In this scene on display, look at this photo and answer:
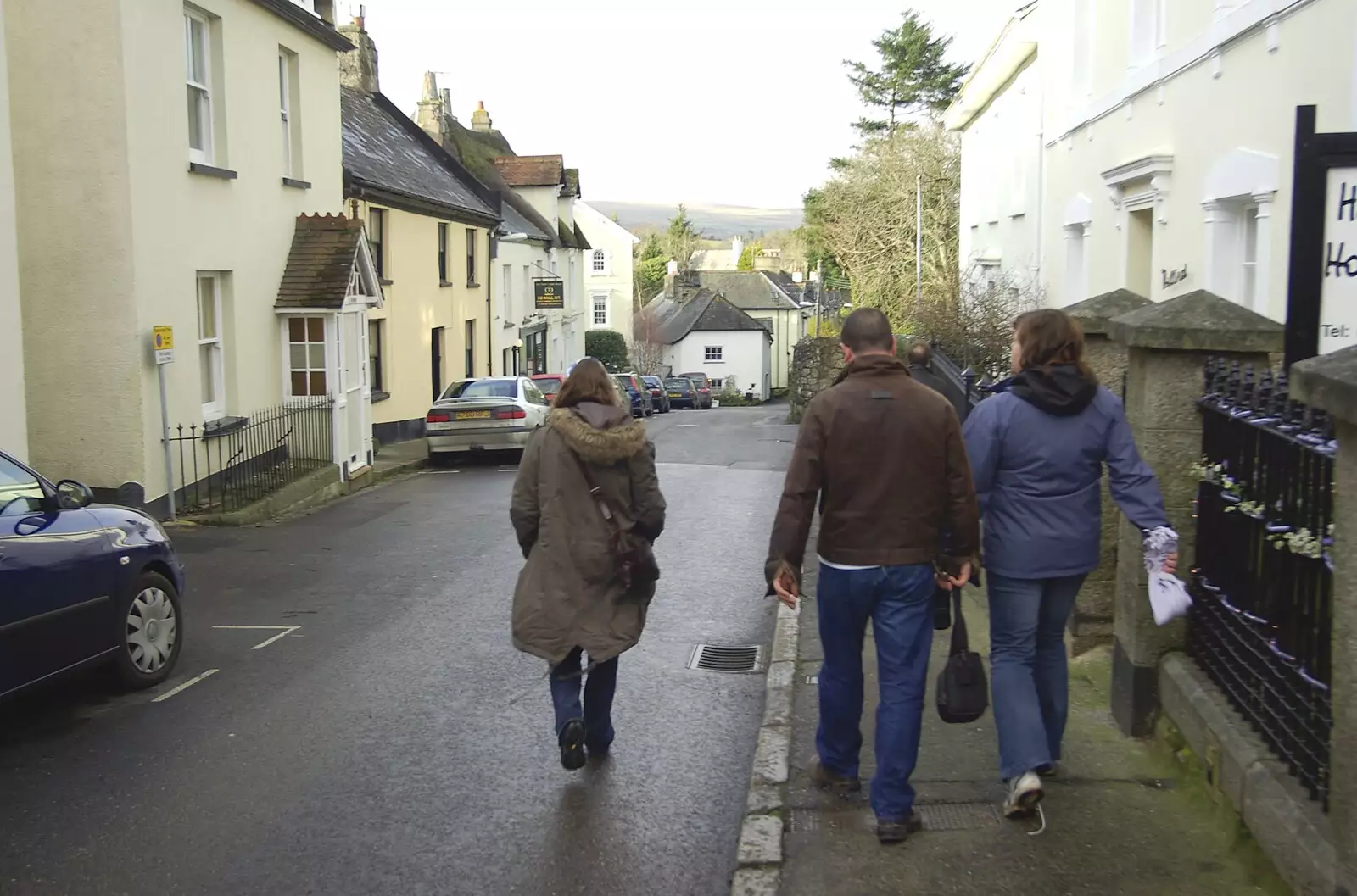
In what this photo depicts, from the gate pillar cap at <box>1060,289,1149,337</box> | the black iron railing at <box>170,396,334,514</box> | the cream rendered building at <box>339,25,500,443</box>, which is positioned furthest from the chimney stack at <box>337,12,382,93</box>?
the gate pillar cap at <box>1060,289,1149,337</box>

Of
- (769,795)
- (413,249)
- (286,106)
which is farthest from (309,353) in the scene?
(769,795)

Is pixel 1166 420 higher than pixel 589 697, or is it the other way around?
pixel 1166 420

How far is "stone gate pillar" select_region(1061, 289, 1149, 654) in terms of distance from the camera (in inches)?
265

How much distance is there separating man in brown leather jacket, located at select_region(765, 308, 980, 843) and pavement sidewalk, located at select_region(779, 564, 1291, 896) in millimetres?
199

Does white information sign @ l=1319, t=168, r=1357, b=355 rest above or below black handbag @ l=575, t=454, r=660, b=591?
above

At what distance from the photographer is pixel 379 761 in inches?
231

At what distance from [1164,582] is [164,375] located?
11.8 metres

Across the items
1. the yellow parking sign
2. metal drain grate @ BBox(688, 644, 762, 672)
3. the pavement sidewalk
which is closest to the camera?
the pavement sidewalk

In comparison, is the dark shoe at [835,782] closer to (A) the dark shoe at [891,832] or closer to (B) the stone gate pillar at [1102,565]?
(A) the dark shoe at [891,832]

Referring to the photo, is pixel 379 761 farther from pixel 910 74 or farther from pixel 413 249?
pixel 910 74

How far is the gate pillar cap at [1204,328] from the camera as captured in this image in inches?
201

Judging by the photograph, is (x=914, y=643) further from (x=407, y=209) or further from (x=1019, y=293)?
(x=407, y=209)

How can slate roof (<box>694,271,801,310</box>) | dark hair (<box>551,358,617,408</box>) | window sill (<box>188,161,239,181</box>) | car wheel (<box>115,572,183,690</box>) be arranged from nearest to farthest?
dark hair (<box>551,358,617,408</box>)
car wheel (<box>115,572,183,690</box>)
window sill (<box>188,161,239,181</box>)
slate roof (<box>694,271,801,310</box>)

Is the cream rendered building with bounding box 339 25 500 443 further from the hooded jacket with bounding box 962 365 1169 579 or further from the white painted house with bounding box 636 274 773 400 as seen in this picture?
the white painted house with bounding box 636 274 773 400
